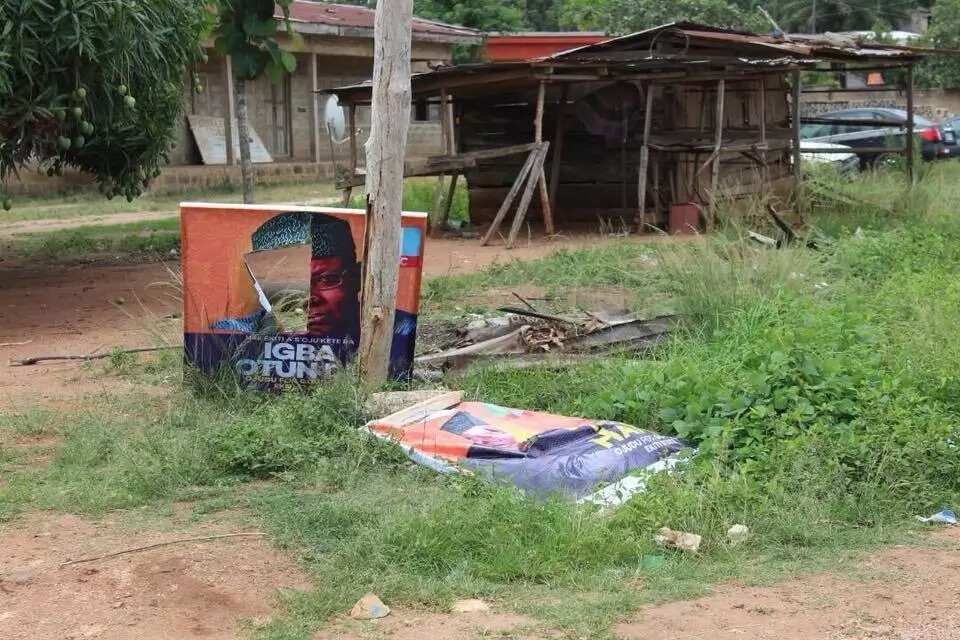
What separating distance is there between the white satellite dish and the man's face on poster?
60.6 ft

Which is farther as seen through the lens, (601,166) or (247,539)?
(601,166)

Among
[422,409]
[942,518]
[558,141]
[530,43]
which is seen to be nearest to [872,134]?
[530,43]

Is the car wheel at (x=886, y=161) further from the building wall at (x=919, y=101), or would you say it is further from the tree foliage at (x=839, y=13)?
the tree foliage at (x=839, y=13)

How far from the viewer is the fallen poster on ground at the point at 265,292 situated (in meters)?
6.35

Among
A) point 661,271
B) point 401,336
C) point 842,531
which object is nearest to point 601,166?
point 661,271

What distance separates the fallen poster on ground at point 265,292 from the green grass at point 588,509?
9.9 inches

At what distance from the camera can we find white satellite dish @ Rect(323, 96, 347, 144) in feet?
81.0

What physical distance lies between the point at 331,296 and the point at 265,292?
0.38m

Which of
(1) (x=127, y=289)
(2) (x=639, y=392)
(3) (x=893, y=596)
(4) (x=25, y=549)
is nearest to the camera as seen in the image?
(3) (x=893, y=596)

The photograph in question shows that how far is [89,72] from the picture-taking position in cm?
908

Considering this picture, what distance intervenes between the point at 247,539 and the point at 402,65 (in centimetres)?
277

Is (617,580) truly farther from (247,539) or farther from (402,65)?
(402,65)

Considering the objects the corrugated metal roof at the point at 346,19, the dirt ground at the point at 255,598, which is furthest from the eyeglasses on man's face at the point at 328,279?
the corrugated metal roof at the point at 346,19

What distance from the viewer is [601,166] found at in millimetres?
16234
